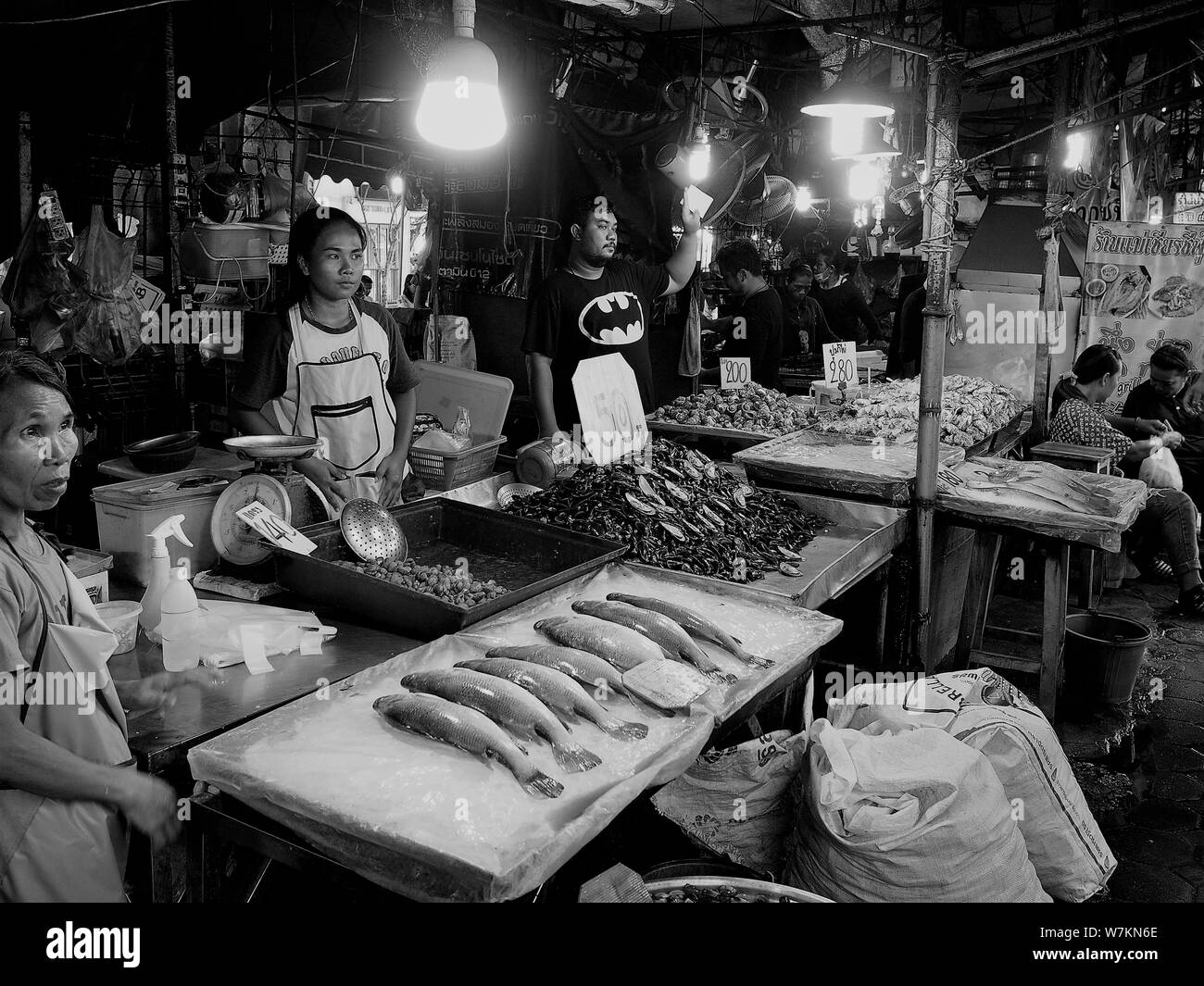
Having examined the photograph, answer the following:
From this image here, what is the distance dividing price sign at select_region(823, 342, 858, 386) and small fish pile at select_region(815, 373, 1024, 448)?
0.83 feet

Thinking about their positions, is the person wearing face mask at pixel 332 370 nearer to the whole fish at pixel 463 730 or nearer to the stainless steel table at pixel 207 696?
the stainless steel table at pixel 207 696

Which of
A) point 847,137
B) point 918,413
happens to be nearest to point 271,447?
point 918,413

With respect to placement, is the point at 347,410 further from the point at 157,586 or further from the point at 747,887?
the point at 747,887

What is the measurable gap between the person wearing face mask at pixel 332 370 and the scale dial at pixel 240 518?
517 mm

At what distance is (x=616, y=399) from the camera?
4.82 meters

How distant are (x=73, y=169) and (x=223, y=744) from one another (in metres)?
5.75

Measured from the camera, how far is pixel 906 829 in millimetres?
2682

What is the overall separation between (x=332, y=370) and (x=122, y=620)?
1773 millimetres

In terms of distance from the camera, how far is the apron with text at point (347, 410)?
408 cm

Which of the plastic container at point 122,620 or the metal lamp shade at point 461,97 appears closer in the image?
the plastic container at point 122,620

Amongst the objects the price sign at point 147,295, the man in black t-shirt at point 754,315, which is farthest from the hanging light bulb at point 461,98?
the man in black t-shirt at point 754,315

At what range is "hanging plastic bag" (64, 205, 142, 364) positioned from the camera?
6035 mm

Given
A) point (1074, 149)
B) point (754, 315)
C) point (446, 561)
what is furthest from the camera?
point (1074, 149)

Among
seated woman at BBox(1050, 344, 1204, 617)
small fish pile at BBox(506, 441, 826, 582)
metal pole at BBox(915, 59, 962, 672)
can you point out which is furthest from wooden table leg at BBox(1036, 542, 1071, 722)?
seated woman at BBox(1050, 344, 1204, 617)
